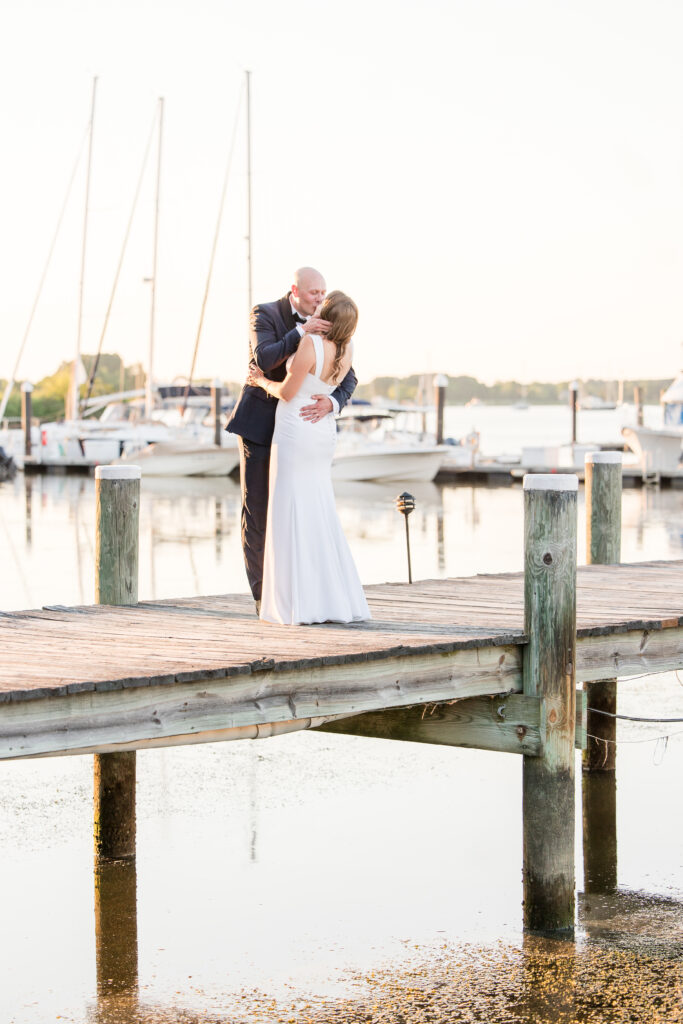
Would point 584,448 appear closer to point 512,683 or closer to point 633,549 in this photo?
point 633,549

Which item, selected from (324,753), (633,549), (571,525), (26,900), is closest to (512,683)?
(571,525)

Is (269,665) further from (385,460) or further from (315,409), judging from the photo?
(385,460)

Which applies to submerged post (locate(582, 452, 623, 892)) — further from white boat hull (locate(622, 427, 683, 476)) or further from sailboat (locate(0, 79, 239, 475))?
sailboat (locate(0, 79, 239, 475))

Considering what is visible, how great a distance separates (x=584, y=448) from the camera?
5116 centimetres

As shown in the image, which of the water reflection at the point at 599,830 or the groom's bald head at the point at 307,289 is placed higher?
the groom's bald head at the point at 307,289

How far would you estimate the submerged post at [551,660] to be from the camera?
6.87 m

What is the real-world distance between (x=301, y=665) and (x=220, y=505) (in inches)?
1278

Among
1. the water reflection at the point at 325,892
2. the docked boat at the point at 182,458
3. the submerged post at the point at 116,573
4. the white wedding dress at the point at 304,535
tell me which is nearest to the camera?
the water reflection at the point at 325,892

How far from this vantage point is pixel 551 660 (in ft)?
22.6

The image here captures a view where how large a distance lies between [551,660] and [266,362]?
213 centimetres

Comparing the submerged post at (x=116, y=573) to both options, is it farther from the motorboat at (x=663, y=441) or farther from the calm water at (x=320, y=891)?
the motorboat at (x=663, y=441)

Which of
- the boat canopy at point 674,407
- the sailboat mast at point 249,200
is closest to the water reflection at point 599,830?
the boat canopy at point 674,407

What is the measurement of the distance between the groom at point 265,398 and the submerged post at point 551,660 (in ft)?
4.56

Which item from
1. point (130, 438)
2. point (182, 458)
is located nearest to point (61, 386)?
point (130, 438)
